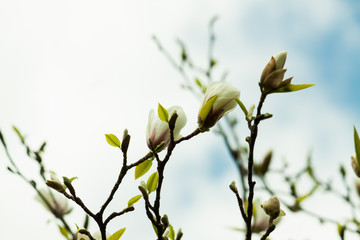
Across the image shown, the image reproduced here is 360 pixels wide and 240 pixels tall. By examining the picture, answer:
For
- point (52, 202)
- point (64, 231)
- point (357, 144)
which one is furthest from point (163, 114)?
point (52, 202)

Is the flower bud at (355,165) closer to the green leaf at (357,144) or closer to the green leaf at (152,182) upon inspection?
the green leaf at (357,144)

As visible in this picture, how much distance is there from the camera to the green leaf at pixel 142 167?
0.89 m

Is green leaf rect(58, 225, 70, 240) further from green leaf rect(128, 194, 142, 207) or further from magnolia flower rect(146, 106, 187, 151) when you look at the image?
magnolia flower rect(146, 106, 187, 151)

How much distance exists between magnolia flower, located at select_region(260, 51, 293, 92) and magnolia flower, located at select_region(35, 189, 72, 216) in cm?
84

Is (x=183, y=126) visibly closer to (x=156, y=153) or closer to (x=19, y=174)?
(x=156, y=153)

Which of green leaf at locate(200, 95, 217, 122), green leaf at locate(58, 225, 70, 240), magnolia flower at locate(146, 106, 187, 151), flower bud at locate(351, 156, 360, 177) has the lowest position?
flower bud at locate(351, 156, 360, 177)

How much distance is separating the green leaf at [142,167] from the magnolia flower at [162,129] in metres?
0.05

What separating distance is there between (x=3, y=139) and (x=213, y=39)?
60.8 inches

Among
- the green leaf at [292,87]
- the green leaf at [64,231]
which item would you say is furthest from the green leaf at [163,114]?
the green leaf at [64,231]

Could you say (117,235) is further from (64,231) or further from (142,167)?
(64,231)

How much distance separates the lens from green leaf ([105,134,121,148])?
2.82 ft

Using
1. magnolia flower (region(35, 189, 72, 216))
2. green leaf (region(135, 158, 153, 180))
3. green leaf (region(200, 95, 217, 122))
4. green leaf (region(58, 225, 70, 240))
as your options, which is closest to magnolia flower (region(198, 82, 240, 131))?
green leaf (region(200, 95, 217, 122))

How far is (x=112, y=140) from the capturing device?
87 cm

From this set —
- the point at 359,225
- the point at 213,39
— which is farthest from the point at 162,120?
the point at 213,39
